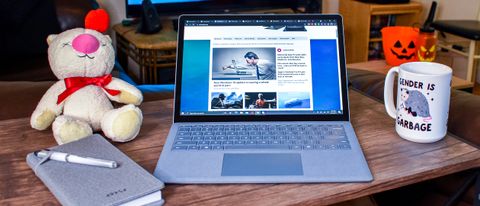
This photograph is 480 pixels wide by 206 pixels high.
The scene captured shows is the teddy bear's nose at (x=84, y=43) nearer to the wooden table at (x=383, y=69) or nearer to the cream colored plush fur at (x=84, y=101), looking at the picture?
the cream colored plush fur at (x=84, y=101)

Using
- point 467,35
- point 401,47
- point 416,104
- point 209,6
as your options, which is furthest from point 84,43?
point 467,35

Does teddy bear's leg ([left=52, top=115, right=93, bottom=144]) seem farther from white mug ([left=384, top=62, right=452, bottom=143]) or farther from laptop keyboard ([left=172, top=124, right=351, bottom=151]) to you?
white mug ([left=384, top=62, right=452, bottom=143])

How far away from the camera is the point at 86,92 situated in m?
0.95

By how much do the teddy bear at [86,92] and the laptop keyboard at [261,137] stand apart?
10 centimetres

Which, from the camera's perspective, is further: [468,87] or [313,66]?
[468,87]

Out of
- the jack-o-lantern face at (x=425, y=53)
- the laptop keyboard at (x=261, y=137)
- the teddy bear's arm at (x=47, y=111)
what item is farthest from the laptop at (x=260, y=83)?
the jack-o-lantern face at (x=425, y=53)

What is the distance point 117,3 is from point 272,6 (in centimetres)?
93

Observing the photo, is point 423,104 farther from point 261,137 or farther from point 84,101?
point 84,101

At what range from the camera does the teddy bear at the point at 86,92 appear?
0.90 metres

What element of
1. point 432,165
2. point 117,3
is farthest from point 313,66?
point 117,3

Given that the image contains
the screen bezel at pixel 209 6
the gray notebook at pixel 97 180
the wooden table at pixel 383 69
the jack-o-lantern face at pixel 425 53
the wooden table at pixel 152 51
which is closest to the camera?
the gray notebook at pixel 97 180

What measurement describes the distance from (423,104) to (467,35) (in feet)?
8.14

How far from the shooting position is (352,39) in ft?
12.0

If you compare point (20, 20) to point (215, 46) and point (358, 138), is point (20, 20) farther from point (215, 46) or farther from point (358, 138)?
point (358, 138)
